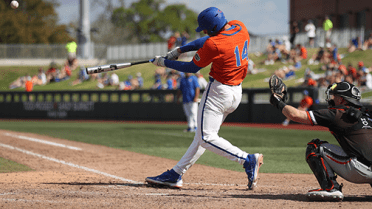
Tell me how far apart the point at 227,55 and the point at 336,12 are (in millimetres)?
34722

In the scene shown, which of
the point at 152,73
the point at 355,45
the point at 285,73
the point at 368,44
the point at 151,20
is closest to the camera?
the point at 285,73

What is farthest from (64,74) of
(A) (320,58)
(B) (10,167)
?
(B) (10,167)

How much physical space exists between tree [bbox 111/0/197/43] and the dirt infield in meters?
58.3

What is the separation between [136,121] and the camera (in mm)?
21234

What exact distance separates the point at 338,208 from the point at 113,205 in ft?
7.31

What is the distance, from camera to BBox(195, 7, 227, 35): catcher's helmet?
5.16 metres

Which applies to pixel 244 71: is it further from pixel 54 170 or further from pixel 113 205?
pixel 54 170

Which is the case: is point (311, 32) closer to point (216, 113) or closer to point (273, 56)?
point (273, 56)

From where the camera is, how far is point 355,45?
25.9 metres

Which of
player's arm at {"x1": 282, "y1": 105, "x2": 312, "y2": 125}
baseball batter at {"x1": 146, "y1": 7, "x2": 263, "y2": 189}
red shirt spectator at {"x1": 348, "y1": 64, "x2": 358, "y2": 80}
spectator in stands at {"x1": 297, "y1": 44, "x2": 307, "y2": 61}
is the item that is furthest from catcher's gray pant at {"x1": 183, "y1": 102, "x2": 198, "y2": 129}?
spectator in stands at {"x1": 297, "y1": 44, "x2": 307, "y2": 61}

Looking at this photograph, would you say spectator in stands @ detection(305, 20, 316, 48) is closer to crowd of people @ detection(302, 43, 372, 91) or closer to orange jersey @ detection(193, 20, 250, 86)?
crowd of people @ detection(302, 43, 372, 91)

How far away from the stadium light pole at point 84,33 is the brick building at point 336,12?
19.6m

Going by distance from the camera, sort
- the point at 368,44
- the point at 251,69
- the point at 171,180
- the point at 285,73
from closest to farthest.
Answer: the point at 171,180 < the point at 285,73 < the point at 368,44 < the point at 251,69

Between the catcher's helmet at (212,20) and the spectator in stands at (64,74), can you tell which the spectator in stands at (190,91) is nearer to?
the catcher's helmet at (212,20)
